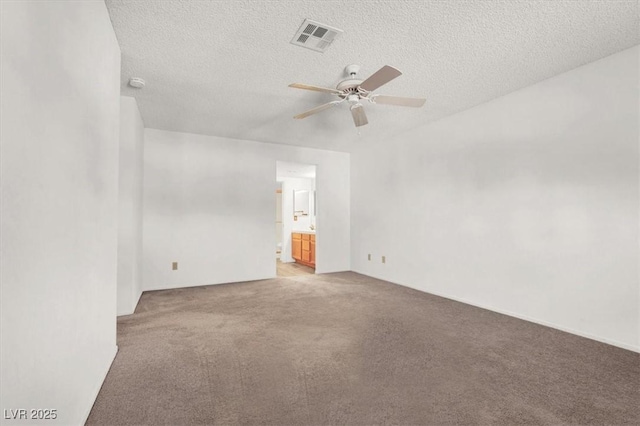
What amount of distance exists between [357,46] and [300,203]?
563cm

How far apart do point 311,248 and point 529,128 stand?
14.2 ft

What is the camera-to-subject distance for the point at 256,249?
505 centimetres

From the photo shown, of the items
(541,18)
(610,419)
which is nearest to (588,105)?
(541,18)

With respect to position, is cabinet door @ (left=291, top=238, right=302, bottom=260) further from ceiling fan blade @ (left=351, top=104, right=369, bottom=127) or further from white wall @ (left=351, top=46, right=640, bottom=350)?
ceiling fan blade @ (left=351, top=104, right=369, bottom=127)

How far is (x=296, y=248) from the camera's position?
7.18 metres

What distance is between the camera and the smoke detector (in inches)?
112

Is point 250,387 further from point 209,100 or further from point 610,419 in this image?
point 209,100

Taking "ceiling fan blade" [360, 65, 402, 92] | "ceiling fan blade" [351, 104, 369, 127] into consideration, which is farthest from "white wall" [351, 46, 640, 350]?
"ceiling fan blade" [360, 65, 402, 92]

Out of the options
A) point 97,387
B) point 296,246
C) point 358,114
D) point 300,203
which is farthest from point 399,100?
point 300,203

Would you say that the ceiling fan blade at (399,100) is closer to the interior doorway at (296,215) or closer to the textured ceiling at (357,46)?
the textured ceiling at (357,46)

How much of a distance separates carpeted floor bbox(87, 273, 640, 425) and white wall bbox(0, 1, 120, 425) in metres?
0.42

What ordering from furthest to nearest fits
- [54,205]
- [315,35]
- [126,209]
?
[126,209], [315,35], [54,205]

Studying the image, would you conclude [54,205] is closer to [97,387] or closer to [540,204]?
[97,387]

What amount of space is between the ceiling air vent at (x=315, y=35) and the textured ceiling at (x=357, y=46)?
0.05 meters
